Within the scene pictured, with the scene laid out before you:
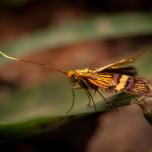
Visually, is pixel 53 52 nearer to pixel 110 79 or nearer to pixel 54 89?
pixel 54 89

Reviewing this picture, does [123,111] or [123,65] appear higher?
[123,65]

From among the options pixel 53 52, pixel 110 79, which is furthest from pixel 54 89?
pixel 53 52

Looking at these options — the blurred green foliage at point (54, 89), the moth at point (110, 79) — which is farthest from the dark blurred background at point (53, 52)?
the moth at point (110, 79)

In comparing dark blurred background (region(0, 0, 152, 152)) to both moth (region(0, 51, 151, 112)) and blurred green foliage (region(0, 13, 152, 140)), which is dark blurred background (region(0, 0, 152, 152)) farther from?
moth (region(0, 51, 151, 112))

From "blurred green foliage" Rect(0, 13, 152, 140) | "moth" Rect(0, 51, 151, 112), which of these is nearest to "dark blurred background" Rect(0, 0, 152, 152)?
"blurred green foliage" Rect(0, 13, 152, 140)

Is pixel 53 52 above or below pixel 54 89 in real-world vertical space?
below

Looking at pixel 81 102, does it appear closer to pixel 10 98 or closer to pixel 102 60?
pixel 10 98

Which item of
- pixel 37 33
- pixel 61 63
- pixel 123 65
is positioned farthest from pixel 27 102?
pixel 61 63
